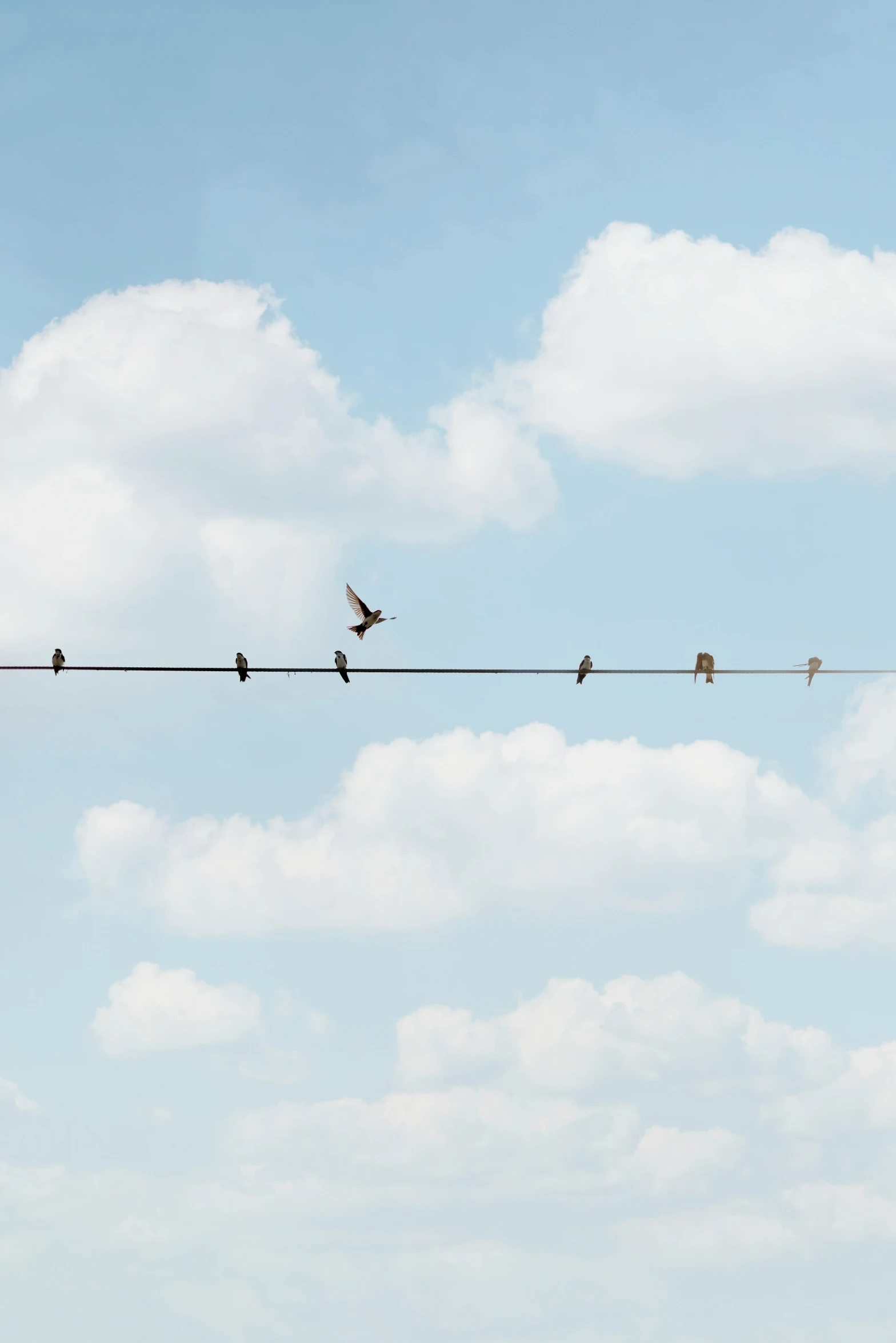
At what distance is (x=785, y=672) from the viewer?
3931 cm

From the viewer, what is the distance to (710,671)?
40000mm

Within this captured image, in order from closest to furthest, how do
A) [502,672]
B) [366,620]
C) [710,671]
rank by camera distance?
[502,672], [710,671], [366,620]

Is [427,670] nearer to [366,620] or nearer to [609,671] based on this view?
[609,671]

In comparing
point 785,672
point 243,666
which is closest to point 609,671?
point 785,672

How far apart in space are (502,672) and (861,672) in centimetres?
915

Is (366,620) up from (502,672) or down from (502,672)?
up

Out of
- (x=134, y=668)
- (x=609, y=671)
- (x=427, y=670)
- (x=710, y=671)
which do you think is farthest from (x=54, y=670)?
(x=710, y=671)

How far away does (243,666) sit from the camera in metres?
41.1

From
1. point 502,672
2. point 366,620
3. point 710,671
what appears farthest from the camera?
point 366,620

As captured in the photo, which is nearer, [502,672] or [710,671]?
[502,672]

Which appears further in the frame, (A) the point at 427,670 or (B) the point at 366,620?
(B) the point at 366,620

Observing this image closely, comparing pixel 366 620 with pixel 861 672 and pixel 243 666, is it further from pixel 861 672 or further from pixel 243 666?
pixel 861 672

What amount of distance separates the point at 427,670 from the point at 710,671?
788 centimetres

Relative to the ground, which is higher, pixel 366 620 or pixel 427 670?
pixel 366 620
